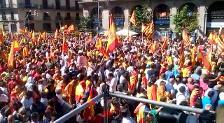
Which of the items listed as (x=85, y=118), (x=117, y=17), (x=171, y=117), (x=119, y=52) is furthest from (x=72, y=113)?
(x=117, y=17)

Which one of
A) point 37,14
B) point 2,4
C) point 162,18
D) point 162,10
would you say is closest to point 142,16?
point 162,18

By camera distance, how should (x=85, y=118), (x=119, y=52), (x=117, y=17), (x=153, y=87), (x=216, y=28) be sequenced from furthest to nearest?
1. (x=117, y=17)
2. (x=216, y=28)
3. (x=119, y=52)
4. (x=153, y=87)
5. (x=85, y=118)

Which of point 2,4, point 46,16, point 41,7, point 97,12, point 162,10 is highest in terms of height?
point 2,4

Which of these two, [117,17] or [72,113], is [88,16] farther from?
[72,113]

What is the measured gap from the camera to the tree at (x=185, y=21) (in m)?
39.7

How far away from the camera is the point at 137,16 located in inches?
1725

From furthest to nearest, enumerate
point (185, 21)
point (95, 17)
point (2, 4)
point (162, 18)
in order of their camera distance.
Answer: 1. point (2, 4)
2. point (95, 17)
3. point (162, 18)
4. point (185, 21)

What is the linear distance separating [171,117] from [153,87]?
6325 millimetres

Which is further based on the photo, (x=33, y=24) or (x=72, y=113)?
(x=33, y=24)

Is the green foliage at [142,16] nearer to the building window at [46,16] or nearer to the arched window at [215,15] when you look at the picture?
the arched window at [215,15]

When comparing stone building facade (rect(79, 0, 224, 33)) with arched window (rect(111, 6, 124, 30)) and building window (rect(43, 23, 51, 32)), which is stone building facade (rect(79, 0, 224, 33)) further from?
building window (rect(43, 23, 51, 32))

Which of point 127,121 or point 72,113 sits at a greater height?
point 72,113

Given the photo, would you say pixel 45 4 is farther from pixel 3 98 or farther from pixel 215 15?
pixel 3 98

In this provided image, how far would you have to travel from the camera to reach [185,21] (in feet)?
129
